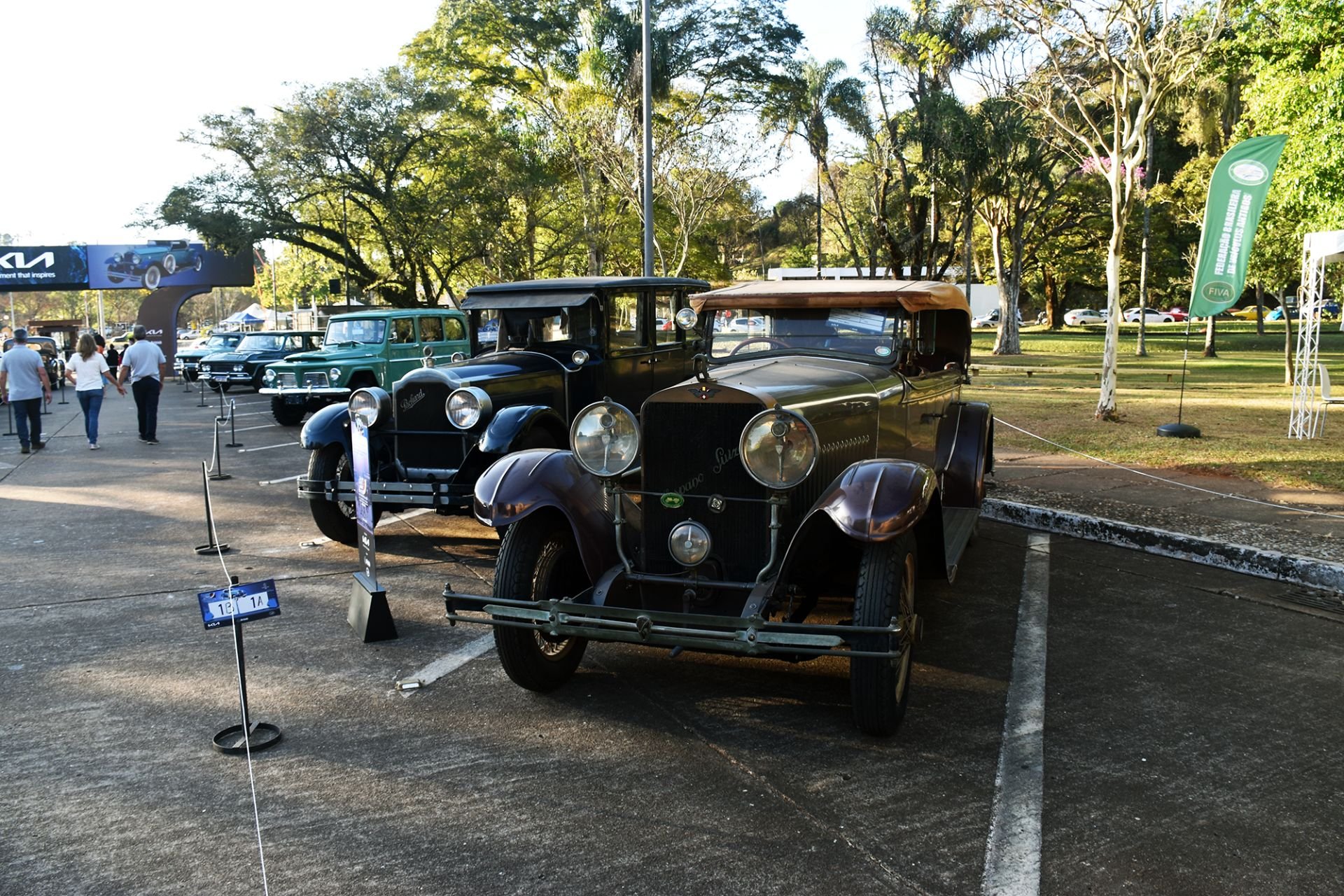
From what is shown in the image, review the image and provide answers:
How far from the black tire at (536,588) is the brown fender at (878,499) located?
130 centimetres

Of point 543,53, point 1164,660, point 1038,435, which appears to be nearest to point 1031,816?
point 1164,660

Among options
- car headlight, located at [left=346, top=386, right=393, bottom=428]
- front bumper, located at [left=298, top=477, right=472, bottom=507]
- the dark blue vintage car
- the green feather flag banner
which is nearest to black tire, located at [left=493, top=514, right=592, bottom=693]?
front bumper, located at [left=298, top=477, right=472, bottom=507]

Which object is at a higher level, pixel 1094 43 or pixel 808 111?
pixel 808 111

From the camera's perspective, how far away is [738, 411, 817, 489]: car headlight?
4.25 meters

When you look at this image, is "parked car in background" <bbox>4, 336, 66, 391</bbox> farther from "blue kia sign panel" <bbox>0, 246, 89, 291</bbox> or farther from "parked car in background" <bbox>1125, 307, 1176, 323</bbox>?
"parked car in background" <bbox>1125, 307, 1176, 323</bbox>

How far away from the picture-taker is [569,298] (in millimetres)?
8914

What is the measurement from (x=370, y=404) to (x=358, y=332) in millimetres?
9334

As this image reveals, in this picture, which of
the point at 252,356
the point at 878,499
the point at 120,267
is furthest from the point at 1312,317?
the point at 120,267

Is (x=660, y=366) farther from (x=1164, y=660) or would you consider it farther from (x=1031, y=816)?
(x=1031, y=816)

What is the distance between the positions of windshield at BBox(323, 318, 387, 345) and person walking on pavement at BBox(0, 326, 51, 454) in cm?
425

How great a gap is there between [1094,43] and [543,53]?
2174 centimetres

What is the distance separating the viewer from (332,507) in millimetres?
7641

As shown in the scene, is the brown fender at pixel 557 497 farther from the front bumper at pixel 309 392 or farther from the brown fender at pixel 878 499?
the front bumper at pixel 309 392

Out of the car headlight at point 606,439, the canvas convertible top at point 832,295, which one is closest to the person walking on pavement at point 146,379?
the canvas convertible top at point 832,295
